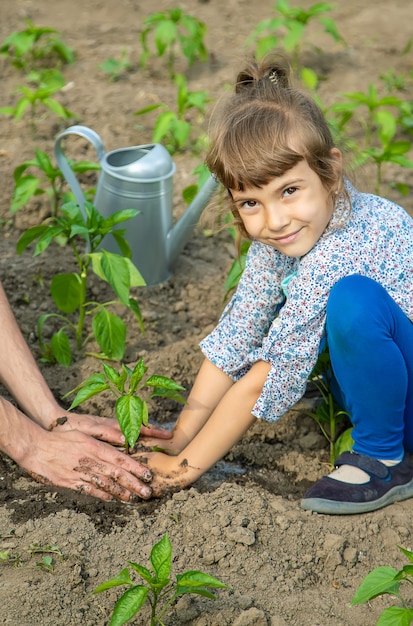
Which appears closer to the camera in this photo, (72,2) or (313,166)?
(313,166)

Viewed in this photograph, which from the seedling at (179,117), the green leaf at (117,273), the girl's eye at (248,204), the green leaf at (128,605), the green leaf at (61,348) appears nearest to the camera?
the green leaf at (128,605)

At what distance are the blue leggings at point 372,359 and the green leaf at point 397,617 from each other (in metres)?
0.59

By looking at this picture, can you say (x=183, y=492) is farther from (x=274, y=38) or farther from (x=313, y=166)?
(x=274, y=38)

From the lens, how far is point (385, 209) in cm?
219

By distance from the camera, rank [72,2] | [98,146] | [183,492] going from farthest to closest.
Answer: [72,2], [98,146], [183,492]

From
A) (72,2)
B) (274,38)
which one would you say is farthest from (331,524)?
(72,2)

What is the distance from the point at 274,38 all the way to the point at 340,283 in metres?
2.47

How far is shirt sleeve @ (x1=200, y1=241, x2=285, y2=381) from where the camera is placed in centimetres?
229

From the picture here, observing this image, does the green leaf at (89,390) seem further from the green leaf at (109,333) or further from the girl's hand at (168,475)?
the green leaf at (109,333)

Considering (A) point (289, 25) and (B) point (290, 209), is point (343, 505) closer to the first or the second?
(B) point (290, 209)

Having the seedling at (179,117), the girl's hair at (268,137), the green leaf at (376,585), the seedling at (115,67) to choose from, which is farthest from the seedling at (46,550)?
the seedling at (115,67)

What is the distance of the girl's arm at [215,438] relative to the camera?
215cm

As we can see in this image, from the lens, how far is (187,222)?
2.94 metres

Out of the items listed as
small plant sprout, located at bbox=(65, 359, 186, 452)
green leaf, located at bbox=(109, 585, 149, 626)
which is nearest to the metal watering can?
small plant sprout, located at bbox=(65, 359, 186, 452)
